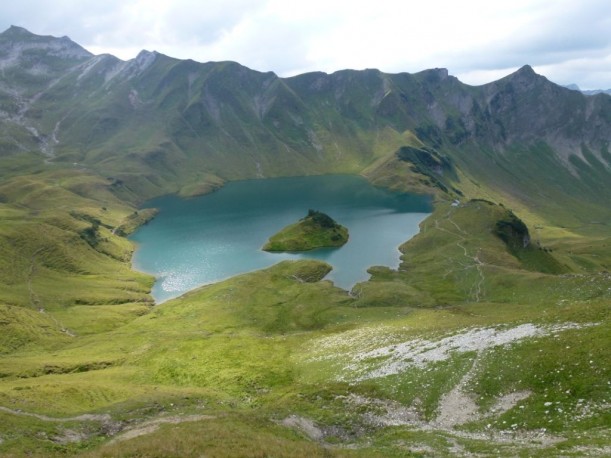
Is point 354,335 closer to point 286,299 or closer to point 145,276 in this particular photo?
point 286,299

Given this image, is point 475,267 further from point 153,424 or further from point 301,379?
point 153,424

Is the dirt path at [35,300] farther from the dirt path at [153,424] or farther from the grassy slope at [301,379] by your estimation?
the dirt path at [153,424]

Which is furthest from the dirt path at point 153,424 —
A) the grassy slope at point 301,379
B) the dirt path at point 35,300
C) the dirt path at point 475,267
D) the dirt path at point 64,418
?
the dirt path at point 475,267

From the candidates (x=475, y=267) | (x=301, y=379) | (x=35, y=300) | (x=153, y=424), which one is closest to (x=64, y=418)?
(x=153, y=424)

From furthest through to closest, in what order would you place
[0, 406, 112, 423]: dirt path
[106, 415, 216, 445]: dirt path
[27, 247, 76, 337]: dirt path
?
[27, 247, 76, 337]: dirt path → [0, 406, 112, 423]: dirt path → [106, 415, 216, 445]: dirt path

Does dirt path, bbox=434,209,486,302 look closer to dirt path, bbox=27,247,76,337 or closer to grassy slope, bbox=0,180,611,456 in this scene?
grassy slope, bbox=0,180,611,456

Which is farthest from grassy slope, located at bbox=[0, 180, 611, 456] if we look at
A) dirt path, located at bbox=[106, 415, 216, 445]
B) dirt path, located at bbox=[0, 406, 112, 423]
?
dirt path, located at bbox=[0, 406, 112, 423]

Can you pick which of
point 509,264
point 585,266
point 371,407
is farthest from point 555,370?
point 585,266

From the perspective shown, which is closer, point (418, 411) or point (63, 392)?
point (418, 411)

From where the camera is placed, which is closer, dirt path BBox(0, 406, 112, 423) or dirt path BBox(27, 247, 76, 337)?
dirt path BBox(0, 406, 112, 423)

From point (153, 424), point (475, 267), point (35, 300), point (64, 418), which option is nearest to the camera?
point (153, 424)

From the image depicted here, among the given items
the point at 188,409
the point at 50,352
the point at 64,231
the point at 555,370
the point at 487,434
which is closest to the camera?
the point at 487,434
